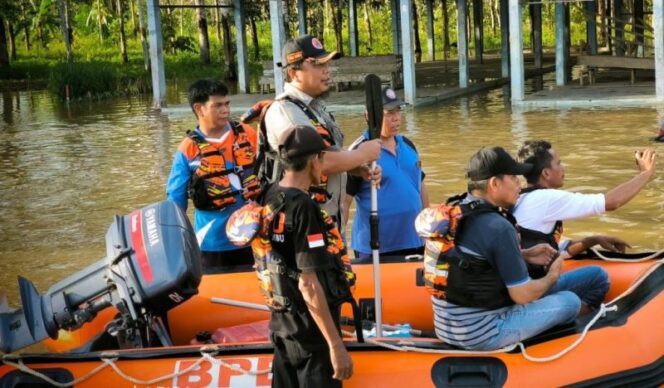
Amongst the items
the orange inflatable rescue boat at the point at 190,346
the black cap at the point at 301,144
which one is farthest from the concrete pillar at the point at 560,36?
the black cap at the point at 301,144

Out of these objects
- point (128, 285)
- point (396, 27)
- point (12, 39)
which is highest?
point (12, 39)

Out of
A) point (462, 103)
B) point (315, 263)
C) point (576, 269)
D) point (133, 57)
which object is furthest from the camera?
point (133, 57)

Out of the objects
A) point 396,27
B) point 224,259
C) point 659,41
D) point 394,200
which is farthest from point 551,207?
point 396,27

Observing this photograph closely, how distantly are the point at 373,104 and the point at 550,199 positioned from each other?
0.86 meters

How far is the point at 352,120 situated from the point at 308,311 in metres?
13.1

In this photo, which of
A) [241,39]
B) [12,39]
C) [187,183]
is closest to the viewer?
[187,183]

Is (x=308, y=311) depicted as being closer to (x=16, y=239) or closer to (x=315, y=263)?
(x=315, y=263)

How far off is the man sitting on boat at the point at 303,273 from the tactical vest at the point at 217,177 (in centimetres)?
141

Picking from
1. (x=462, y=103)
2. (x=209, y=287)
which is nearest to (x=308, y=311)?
(x=209, y=287)

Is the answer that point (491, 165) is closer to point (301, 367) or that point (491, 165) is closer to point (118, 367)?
point (301, 367)

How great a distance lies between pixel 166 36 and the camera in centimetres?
4291

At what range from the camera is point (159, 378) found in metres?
4.14

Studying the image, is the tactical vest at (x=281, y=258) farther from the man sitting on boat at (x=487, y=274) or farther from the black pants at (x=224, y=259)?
the black pants at (x=224, y=259)

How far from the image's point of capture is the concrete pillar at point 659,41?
49.4ft
